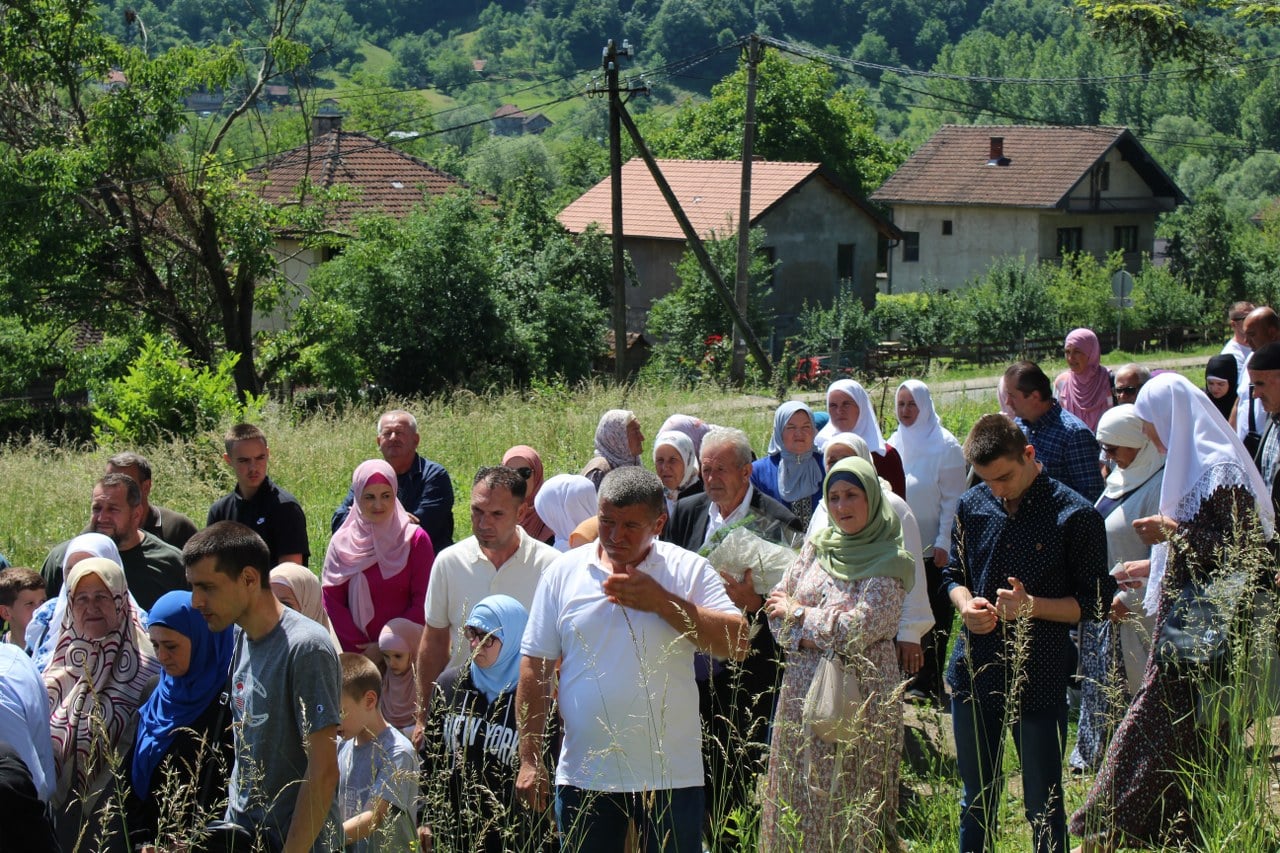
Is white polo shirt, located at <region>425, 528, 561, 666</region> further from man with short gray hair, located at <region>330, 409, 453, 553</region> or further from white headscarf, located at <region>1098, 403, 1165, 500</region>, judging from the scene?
white headscarf, located at <region>1098, 403, 1165, 500</region>

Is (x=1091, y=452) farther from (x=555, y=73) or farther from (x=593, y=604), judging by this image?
(x=555, y=73)

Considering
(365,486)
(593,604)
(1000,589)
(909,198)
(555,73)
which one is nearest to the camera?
(593,604)

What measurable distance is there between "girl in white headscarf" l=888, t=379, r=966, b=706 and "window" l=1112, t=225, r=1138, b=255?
48.6 meters

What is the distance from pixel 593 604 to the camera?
162 inches

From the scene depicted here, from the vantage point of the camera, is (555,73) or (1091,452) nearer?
(1091,452)

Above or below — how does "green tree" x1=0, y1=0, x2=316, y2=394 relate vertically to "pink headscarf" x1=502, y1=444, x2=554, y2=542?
above

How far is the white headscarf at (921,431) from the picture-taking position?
7.05 m

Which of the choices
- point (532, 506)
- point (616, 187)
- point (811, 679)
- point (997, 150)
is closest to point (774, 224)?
point (997, 150)

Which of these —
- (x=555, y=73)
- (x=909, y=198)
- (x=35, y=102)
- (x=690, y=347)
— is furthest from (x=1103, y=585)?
(x=555, y=73)

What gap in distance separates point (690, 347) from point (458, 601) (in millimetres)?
29199

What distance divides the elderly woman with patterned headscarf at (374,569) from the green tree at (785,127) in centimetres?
5859

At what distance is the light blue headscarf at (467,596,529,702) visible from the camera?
4410 millimetres

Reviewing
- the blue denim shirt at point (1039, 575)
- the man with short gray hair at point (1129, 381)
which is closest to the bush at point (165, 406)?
the man with short gray hair at point (1129, 381)

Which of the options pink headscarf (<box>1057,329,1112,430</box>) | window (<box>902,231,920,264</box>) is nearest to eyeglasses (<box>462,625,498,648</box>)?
pink headscarf (<box>1057,329,1112,430</box>)
